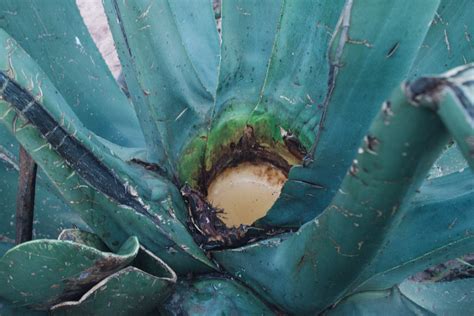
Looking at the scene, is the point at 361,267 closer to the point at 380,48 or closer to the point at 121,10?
the point at 380,48

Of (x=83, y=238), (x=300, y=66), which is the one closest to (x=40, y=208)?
(x=83, y=238)

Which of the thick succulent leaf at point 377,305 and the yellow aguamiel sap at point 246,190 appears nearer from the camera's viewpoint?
the thick succulent leaf at point 377,305

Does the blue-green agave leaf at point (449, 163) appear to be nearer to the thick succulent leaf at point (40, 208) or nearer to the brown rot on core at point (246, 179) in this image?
the brown rot on core at point (246, 179)

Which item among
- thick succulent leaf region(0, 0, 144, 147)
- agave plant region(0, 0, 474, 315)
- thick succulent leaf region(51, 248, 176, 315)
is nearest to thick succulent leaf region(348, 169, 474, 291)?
agave plant region(0, 0, 474, 315)

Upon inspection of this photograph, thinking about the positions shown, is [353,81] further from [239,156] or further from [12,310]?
[12,310]

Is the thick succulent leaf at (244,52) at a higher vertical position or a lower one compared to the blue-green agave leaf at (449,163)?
higher

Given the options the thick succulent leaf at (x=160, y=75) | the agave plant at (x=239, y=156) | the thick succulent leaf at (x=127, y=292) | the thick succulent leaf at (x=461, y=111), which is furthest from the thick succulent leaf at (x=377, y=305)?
the thick succulent leaf at (x=461, y=111)

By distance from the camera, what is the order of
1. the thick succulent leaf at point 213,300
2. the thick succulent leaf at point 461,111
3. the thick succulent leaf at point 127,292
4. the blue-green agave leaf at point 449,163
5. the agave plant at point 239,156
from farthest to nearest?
the blue-green agave leaf at point 449,163 < the thick succulent leaf at point 213,300 < the thick succulent leaf at point 127,292 < the agave plant at point 239,156 < the thick succulent leaf at point 461,111
